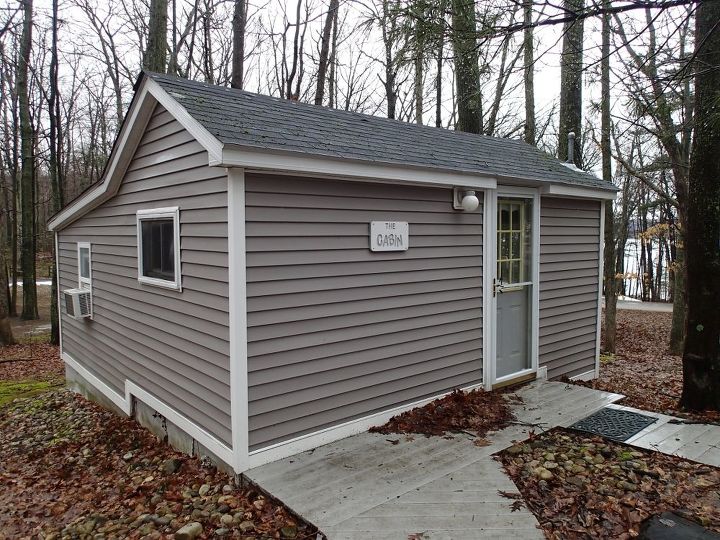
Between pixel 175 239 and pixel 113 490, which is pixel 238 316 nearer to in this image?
pixel 175 239

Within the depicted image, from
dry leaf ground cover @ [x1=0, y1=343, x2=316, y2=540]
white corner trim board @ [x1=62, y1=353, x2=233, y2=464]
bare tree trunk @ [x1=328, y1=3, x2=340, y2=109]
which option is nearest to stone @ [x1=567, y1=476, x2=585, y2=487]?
dry leaf ground cover @ [x1=0, y1=343, x2=316, y2=540]

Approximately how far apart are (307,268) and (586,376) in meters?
4.67

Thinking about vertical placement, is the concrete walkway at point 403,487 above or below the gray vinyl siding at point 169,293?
below

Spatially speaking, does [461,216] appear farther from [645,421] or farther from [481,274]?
[645,421]

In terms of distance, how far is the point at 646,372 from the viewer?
7.58 metres

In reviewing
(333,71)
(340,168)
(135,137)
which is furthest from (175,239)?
(333,71)

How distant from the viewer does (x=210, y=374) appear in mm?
3869

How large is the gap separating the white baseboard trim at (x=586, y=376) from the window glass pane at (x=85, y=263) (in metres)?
6.53

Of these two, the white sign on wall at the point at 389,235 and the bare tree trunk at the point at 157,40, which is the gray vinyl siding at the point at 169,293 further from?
the bare tree trunk at the point at 157,40

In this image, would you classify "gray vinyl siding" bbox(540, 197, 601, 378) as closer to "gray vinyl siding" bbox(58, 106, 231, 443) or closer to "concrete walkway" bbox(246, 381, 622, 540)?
"concrete walkway" bbox(246, 381, 622, 540)

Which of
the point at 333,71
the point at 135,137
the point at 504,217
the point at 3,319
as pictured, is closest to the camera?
the point at 135,137

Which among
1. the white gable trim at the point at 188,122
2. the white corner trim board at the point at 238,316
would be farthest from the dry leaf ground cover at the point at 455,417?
the white gable trim at the point at 188,122

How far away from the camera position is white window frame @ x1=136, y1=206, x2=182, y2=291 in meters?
4.25

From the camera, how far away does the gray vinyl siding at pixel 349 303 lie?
12.0 ft
